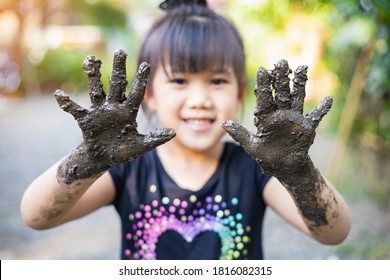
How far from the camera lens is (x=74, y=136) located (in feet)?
22.9

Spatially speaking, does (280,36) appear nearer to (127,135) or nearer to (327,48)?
(327,48)

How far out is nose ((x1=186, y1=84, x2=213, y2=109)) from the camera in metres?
1.61

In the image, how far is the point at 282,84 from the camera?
45.5 inches

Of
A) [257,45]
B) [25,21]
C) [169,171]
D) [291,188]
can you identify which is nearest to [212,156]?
[169,171]

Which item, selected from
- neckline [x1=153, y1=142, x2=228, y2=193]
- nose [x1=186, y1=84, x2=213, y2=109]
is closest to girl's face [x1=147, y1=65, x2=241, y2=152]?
nose [x1=186, y1=84, x2=213, y2=109]

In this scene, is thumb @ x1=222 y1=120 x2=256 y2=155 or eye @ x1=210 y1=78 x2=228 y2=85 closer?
thumb @ x1=222 y1=120 x2=256 y2=155

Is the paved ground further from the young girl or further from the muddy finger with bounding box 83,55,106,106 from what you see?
the muddy finger with bounding box 83,55,106,106

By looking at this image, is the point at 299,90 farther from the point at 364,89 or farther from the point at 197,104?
the point at 364,89

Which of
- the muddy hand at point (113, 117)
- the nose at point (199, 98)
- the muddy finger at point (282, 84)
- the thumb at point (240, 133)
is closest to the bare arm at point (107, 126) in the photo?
the muddy hand at point (113, 117)

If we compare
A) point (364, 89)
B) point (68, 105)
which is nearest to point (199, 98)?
point (68, 105)

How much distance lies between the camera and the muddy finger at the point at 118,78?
1168 mm

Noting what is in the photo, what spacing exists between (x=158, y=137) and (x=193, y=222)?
0.58 metres

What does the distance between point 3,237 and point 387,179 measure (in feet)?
9.12

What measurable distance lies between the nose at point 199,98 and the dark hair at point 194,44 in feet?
0.20
